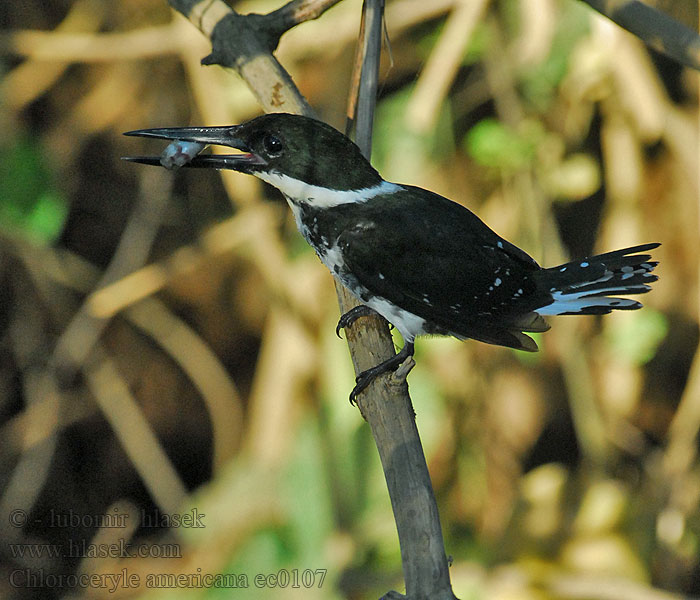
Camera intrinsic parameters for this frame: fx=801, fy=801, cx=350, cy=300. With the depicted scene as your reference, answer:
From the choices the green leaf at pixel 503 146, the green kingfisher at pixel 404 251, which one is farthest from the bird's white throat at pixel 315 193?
the green leaf at pixel 503 146

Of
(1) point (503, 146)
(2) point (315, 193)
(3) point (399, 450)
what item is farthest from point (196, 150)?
(1) point (503, 146)

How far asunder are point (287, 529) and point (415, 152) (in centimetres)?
134

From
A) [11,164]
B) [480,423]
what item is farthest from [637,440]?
[11,164]

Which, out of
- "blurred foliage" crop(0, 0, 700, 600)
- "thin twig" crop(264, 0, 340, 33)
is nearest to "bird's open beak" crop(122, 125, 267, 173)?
"thin twig" crop(264, 0, 340, 33)

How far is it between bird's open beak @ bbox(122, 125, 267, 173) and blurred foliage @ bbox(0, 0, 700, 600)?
1181mm

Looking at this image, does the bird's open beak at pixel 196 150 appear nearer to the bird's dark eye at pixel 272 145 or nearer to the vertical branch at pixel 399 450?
the bird's dark eye at pixel 272 145

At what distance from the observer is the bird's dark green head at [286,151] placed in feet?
5.10

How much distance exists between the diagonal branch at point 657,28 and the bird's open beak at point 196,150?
0.73m

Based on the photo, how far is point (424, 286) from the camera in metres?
1.69

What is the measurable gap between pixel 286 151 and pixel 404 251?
0.32 meters

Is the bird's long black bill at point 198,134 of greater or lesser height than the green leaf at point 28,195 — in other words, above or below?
below

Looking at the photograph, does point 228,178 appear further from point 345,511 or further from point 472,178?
point 345,511

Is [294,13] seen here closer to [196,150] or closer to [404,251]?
[196,150]

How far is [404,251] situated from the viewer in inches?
66.4
